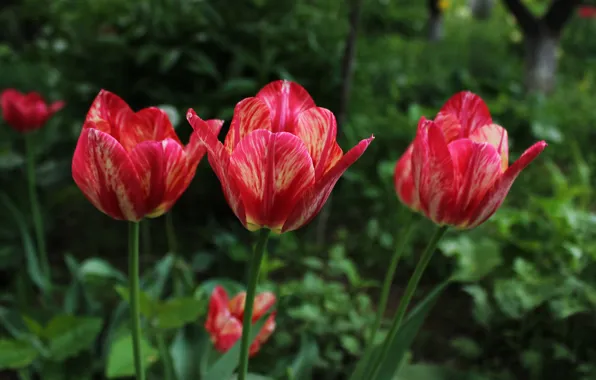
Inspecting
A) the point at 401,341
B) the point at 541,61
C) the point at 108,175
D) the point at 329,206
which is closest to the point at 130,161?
the point at 108,175

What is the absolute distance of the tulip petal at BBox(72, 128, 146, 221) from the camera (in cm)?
62

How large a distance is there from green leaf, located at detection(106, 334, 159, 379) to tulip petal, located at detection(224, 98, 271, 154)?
0.66m

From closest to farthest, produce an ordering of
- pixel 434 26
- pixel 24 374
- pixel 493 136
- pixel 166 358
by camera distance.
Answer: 1. pixel 493 136
2. pixel 166 358
3. pixel 24 374
4. pixel 434 26

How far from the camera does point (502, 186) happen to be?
65 centimetres

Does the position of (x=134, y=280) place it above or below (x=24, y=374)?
above

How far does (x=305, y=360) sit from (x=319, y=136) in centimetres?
74

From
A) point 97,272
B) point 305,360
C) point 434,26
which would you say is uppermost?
point 434,26

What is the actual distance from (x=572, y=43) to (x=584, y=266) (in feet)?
17.0

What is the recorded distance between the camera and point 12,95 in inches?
60.1

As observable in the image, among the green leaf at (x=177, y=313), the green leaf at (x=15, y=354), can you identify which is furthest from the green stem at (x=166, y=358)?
the green leaf at (x=15, y=354)

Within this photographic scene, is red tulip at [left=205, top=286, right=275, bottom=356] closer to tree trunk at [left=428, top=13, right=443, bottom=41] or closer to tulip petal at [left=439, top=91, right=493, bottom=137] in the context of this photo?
tulip petal at [left=439, top=91, right=493, bottom=137]

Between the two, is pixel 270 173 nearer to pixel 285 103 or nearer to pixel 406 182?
pixel 285 103

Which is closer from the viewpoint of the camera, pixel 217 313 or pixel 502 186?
pixel 502 186

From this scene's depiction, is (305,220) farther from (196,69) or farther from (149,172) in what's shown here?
(196,69)
